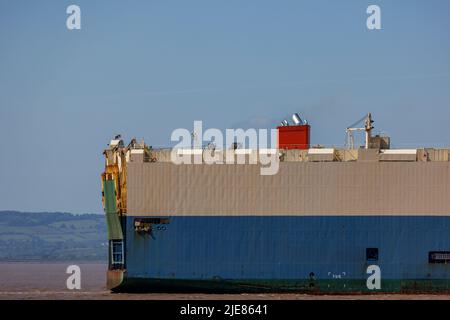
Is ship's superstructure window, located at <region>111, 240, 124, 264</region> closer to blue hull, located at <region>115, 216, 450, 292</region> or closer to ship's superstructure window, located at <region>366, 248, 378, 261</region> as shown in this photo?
blue hull, located at <region>115, 216, 450, 292</region>

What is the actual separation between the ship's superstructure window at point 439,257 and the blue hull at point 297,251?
15cm

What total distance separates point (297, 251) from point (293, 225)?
4.23 ft

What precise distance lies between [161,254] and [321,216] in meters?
8.11

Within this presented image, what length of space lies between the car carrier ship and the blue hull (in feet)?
0.16

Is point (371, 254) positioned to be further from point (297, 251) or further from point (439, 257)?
point (297, 251)

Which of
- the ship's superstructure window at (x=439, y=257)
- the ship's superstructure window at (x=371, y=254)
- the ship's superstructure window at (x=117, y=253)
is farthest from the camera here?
the ship's superstructure window at (x=117, y=253)

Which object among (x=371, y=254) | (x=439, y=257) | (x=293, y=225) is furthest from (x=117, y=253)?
(x=439, y=257)

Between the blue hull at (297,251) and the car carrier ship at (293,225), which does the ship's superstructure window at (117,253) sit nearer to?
the car carrier ship at (293,225)

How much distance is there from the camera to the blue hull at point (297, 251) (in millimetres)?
59469

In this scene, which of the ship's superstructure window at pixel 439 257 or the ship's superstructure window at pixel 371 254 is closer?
the ship's superstructure window at pixel 439 257

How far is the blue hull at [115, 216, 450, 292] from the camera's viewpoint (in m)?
59.5

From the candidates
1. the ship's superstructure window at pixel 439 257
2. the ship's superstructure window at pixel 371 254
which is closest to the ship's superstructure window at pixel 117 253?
the ship's superstructure window at pixel 371 254
